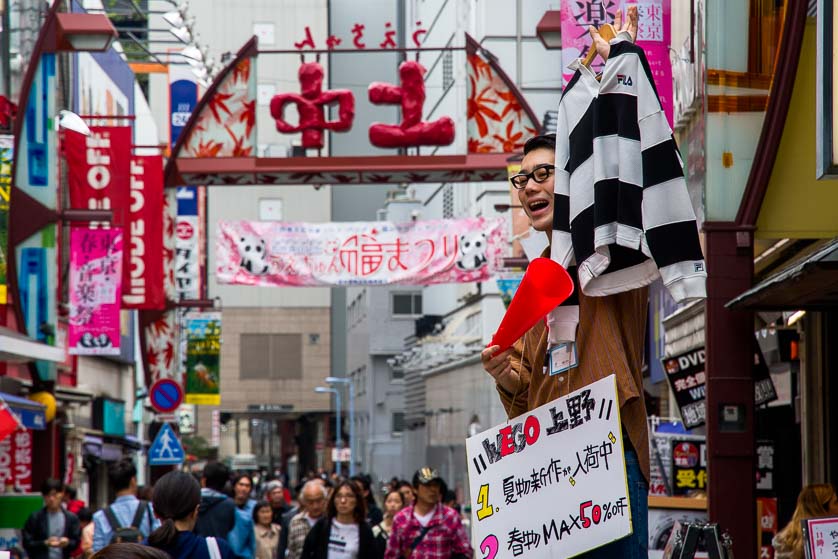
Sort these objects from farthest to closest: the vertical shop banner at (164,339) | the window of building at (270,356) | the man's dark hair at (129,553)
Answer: the window of building at (270,356) → the vertical shop banner at (164,339) → the man's dark hair at (129,553)

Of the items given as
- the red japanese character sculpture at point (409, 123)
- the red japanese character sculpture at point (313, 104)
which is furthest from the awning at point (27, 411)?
the red japanese character sculpture at point (409, 123)

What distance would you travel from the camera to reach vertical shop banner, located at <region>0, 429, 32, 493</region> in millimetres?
20125

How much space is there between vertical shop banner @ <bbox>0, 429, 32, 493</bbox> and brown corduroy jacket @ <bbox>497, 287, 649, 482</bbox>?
1632 cm

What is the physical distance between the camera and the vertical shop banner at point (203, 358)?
33312 mm

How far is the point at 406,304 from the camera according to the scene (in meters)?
70.9

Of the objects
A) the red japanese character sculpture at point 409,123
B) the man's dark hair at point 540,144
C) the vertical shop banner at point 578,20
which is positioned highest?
the red japanese character sculpture at point 409,123

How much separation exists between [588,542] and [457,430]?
133 ft

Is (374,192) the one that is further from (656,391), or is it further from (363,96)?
(656,391)

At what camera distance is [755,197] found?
30.5 feet

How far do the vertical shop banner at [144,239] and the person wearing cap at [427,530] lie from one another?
10919 millimetres

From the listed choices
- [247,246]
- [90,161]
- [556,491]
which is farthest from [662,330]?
[556,491]

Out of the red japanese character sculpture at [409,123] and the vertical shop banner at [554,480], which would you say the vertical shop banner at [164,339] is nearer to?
the red japanese character sculpture at [409,123]

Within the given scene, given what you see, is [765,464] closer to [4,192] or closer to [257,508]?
[257,508]

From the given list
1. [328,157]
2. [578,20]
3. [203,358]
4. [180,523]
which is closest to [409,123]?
[328,157]
